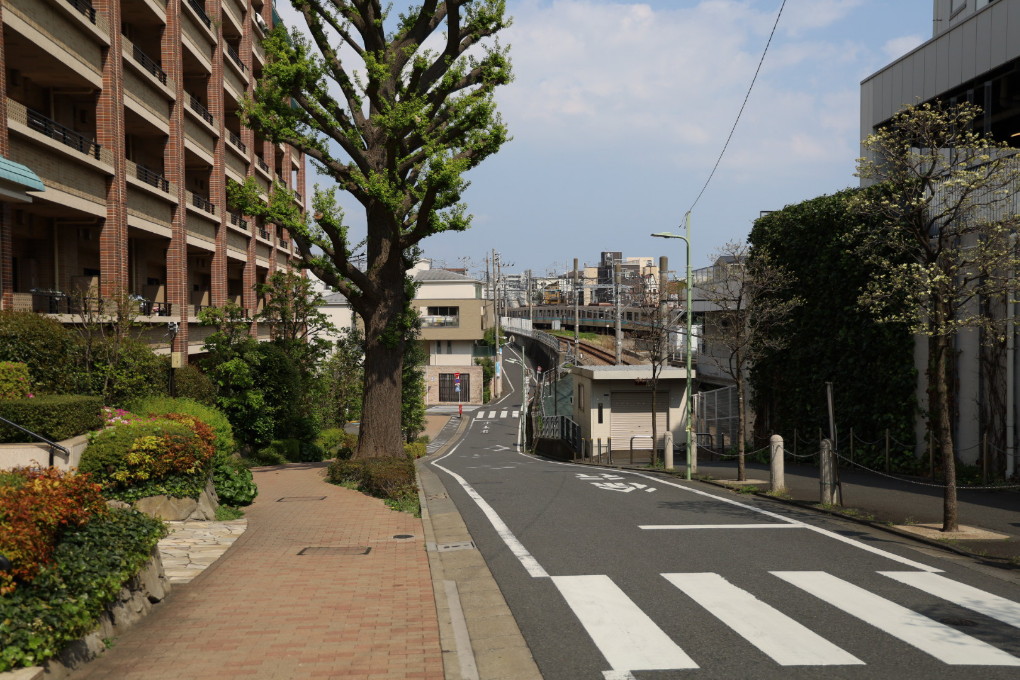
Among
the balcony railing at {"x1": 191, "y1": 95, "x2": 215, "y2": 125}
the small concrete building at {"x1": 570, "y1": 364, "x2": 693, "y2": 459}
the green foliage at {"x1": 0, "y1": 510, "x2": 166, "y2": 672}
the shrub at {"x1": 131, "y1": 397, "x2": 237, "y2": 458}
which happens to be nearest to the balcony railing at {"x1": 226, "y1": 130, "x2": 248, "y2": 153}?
the balcony railing at {"x1": 191, "y1": 95, "x2": 215, "y2": 125}

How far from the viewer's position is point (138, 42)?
1183 inches

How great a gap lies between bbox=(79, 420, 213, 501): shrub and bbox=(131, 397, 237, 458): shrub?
6.44 ft

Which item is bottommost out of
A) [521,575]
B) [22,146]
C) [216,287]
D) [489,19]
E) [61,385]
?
[521,575]

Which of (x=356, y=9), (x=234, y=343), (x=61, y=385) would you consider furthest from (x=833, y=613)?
(x=234, y=343)

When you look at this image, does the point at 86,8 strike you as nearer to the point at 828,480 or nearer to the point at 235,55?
the point at 235,55

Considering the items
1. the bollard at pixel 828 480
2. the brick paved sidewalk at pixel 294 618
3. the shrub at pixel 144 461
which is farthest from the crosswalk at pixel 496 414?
the brick paved sidewalk at pixel 294 618

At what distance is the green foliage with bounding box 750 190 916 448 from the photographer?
22.9 metres

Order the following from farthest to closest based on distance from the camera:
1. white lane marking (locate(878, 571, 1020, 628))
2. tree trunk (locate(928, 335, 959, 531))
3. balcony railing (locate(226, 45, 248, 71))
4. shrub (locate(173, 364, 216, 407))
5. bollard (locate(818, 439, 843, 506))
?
balcony railing (locate(226, 45, 248, 71)) → shrub (locate(173, 364, 216, 407)) → bollard (locate(818, 439, 843, 506)) → tree trunk (locate(928, 335, 959, 531)) → white lane marking (locate(878, 571, 1020, 628))

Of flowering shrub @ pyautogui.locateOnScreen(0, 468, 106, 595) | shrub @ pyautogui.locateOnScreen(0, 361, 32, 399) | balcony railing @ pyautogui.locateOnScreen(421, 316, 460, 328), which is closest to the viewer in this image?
flowering shrub @ pyautogui.locateOnScreen(0, 468, 106, 595)

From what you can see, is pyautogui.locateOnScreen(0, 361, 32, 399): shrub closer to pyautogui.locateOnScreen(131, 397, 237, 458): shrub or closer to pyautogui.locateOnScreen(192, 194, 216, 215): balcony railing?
pyautogui.locateOnScreen(131, 397, 237, 458): shrub

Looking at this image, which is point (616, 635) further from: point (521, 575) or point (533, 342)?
point (533, 342)

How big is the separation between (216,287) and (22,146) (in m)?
16.5

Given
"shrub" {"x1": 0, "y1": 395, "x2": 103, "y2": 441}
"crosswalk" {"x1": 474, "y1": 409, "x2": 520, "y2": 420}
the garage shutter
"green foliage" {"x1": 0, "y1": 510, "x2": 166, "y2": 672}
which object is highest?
"shrub" {"x1": 0, "y1": 395, "x2": 103, "y2": 441}

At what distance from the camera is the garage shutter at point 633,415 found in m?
41.5
